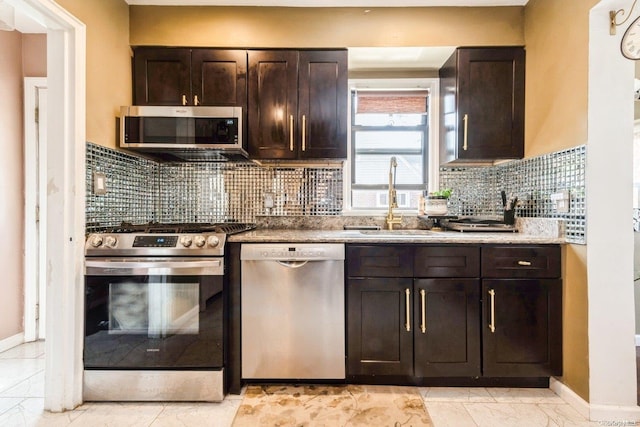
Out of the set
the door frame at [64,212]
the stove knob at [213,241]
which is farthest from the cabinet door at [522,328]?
the door frame at [64,212]

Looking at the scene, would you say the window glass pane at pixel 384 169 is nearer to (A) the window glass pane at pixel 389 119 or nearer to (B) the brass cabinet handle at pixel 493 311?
(A) the window glass pane at pixel 389 119

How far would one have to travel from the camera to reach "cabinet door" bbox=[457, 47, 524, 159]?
2182mm

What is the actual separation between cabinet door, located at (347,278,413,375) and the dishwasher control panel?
21 cm

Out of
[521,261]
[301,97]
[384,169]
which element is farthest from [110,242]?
[521,261]

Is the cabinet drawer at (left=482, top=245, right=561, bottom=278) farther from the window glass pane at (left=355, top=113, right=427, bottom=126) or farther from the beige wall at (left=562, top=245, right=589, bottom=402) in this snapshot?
the window glass pane at (left=355, top=113, right=427, bottom=126)

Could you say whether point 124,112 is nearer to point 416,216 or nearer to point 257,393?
point 257,393

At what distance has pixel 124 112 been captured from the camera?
198 centimetres

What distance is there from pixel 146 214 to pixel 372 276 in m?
1.76

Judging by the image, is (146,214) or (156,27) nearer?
(156,27)

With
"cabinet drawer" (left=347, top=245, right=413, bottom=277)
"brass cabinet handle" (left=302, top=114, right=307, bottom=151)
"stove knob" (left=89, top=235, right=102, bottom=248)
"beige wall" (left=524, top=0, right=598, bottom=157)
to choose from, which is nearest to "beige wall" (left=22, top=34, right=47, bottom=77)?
"stove knob" (left=89, top=235, right=102, bottom=248)

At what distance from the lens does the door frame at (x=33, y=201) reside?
2471 millimetres

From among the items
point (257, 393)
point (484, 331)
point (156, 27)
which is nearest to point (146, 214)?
point (156, 27)

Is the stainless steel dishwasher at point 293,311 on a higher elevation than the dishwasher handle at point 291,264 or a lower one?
lower

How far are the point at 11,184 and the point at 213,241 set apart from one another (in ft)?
6.32
